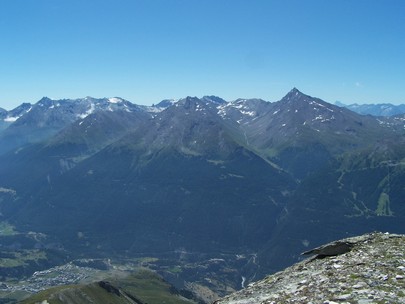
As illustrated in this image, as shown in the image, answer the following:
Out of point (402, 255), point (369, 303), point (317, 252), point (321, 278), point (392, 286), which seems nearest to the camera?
point (369, 303)

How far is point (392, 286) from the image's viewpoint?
59.8ft

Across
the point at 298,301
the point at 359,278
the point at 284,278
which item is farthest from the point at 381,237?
the point at 298,301

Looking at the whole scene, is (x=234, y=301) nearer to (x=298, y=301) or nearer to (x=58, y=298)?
(x=298, y=301)

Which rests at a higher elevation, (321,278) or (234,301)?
(321,278)

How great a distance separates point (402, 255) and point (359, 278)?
188 inches

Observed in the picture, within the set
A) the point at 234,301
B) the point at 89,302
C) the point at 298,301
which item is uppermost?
the point at 298,301

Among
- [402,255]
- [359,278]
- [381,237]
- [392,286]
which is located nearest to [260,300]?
[359,278]

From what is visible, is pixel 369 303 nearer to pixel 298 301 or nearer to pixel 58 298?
pixel 298 301

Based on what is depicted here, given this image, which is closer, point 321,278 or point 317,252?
point 321,278

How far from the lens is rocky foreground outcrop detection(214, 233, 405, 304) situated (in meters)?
17.7

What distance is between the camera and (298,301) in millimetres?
18422

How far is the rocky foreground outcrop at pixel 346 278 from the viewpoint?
1772 cm

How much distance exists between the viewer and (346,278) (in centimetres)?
1991

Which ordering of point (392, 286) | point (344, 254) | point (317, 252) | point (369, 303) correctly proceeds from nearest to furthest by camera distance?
point (369, 303) → point (392, 286) → point (344, 254) → point (317, 252)
